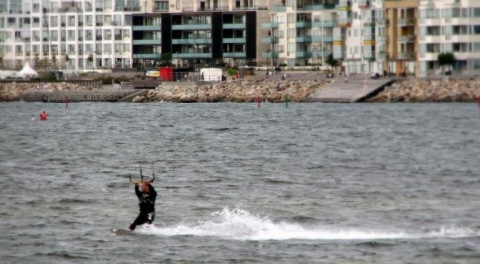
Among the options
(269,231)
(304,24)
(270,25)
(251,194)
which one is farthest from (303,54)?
(269,231)

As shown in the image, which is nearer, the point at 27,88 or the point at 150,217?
the point at 150,217

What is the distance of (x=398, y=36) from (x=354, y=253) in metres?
126

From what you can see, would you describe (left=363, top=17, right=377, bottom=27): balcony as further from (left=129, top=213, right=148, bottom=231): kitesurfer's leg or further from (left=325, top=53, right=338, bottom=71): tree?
(left=129, top=213, right=148, bottom=231): kitesurfer's leg

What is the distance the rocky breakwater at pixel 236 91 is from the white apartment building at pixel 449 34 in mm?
11934

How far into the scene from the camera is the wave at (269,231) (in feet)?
137

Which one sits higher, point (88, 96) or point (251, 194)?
point (251, 194)

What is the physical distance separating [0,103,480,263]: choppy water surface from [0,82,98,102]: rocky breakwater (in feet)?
250

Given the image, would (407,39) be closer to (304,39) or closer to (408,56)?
(408,56)

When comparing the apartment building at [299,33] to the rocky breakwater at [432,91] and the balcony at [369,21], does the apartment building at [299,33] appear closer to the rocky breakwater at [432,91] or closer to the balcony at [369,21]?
the balcony at [369,21]

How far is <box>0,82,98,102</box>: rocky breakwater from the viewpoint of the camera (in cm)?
17962

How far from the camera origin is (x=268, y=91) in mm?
160750

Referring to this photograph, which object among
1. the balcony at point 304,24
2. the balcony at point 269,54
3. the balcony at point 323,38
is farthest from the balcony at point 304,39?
the balcony at point 269,54

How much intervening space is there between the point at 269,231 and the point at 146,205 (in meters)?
4.13

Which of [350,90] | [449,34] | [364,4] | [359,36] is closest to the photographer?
[350,90]
